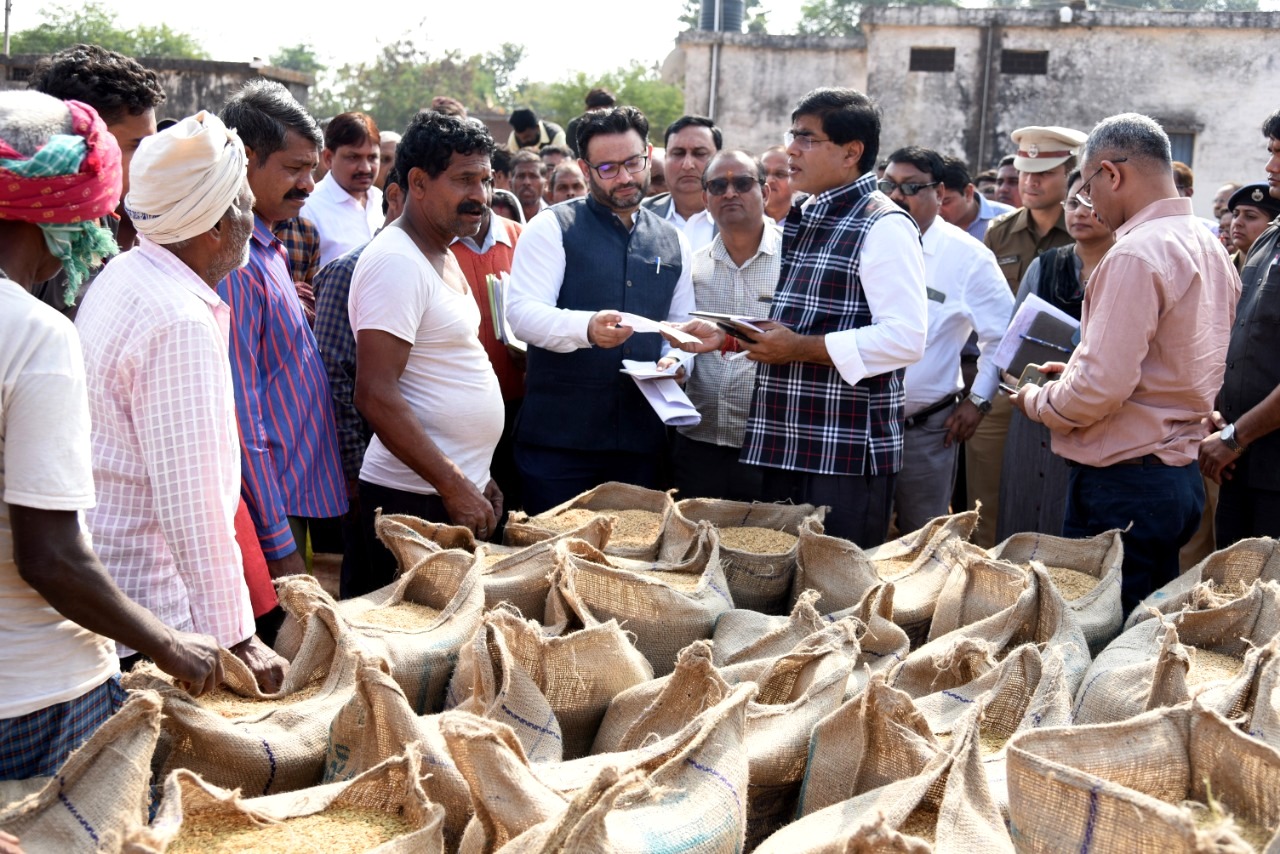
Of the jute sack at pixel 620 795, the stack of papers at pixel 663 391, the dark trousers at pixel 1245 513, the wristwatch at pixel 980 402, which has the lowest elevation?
the dark trousers at pixel 1245 513

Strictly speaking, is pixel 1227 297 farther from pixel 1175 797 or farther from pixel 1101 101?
pixel 1101 101

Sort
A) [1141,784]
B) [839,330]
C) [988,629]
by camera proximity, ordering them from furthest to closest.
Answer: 1. [839,330]
2. [988,629]
3. [1141,784]

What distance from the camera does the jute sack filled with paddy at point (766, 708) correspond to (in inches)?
79.6

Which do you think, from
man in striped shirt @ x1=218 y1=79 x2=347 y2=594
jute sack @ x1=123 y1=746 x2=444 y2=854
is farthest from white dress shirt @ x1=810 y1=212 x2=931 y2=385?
jute sack @ x1=123 y1=746 x2=444 y2=854

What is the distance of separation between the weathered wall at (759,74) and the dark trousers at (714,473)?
17339 millimetres

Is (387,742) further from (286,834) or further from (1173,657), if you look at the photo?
(1173,657)

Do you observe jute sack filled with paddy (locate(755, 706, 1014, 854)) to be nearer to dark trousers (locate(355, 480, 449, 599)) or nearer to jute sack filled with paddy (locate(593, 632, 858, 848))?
jute sack filled with paddy (locate(593, 632, 858, 848))

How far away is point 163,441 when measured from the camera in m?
2.02

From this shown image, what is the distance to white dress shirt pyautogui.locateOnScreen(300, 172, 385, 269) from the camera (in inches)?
215

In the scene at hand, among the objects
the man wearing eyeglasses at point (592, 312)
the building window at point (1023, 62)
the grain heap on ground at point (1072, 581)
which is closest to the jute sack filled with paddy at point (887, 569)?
the grain heap on ground at point (1072, 581)

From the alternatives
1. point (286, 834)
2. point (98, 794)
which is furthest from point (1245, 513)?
point (98, 794)

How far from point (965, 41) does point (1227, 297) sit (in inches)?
701

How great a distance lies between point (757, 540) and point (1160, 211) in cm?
147

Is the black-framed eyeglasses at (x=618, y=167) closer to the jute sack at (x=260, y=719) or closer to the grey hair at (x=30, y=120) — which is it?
the jute sack at (x=260, y=719)
